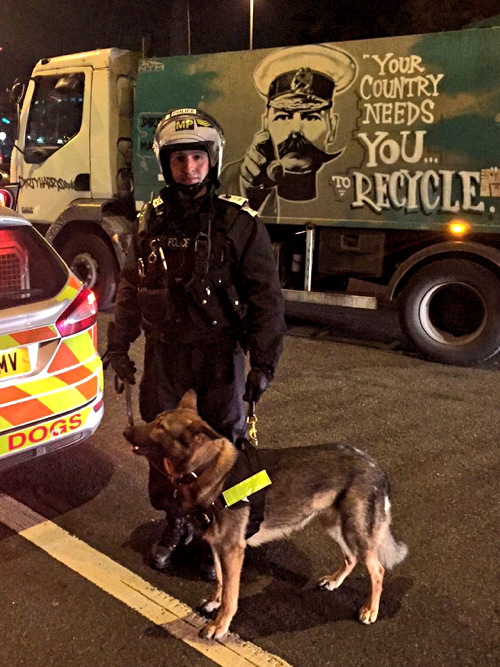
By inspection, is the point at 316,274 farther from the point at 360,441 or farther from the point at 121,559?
the point at 121,559

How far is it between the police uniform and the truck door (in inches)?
206

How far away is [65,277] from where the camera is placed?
349cm

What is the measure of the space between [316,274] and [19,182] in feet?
13.6

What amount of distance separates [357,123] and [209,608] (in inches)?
189

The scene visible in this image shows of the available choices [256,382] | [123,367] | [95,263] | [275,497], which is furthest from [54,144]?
[275,497]

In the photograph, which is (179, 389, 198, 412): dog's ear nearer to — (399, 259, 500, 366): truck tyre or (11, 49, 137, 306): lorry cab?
(399, 259, 500, 366): truck tyre

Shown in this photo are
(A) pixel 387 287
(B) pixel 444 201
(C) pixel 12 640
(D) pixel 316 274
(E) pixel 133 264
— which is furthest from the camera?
(D) pixel 316 274

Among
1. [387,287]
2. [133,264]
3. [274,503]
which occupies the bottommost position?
[274,503]

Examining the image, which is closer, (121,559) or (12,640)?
(12,640)

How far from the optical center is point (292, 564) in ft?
9.95

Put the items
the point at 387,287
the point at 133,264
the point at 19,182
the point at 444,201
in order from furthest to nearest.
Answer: the point at 19,182 → the point at 387,287 → the point at 444,201 → the point at 133,264

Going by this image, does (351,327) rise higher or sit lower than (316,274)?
lower

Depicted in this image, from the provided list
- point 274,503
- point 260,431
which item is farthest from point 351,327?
point 274,503

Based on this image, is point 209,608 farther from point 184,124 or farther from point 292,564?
point 184,124
